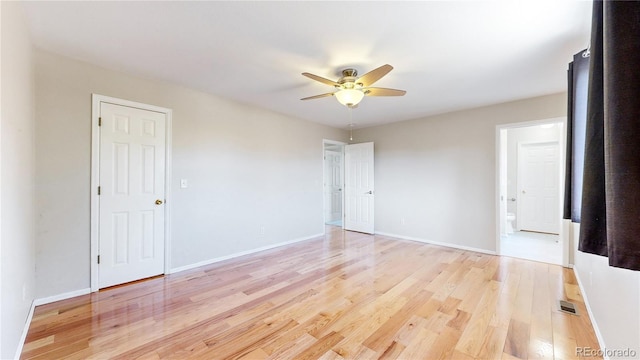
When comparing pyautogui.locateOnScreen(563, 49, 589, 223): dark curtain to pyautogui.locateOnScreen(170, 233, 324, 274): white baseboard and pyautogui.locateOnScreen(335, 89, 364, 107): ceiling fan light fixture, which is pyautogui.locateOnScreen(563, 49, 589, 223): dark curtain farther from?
pyautogui.locateOnScreen(170, 233, 324, 274): white baseboard

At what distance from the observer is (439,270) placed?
3314 millimetres

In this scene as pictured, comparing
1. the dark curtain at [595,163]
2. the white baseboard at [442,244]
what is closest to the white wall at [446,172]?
the white baseboard at [442,244]

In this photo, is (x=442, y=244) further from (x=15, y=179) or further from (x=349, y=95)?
(x=15, y=179)

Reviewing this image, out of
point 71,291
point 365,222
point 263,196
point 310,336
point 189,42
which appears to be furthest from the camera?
point 365,222

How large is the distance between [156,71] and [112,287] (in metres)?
2.47

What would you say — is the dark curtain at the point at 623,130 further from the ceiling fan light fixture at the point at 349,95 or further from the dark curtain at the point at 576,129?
the ceiling fan light fixture at the point at 349,95

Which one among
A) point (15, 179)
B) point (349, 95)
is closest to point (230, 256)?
point (15, 179)

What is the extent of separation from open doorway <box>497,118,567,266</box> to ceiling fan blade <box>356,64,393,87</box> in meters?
4.01

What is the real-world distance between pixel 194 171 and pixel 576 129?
395 centimetres

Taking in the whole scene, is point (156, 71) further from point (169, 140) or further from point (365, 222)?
point (365, 222)

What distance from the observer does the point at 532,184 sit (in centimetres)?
568

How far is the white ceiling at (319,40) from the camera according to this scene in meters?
1.79

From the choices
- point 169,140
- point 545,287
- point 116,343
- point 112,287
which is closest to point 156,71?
point 169,140

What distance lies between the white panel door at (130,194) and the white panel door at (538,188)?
7.18 m
